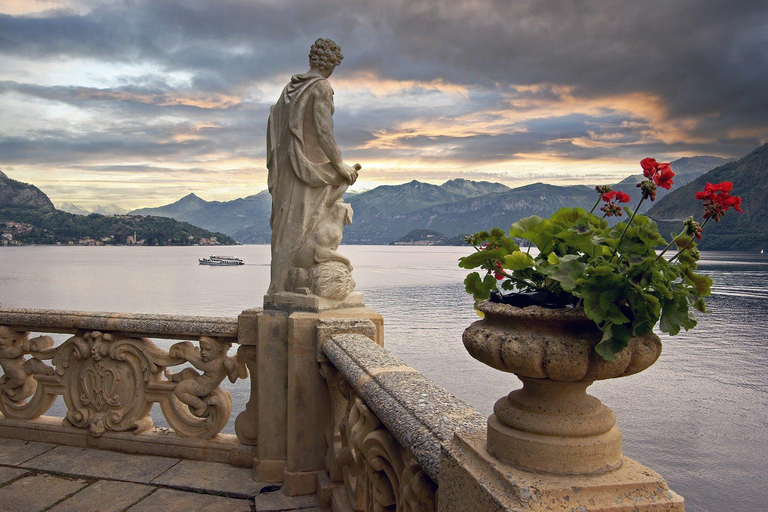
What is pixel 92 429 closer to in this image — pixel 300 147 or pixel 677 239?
pixel 300 147

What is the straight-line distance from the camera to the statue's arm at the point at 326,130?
4.57 m

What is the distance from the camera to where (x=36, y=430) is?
4789 millimetres

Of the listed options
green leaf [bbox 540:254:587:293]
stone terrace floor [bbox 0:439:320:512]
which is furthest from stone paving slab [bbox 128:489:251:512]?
green leaf [bbox 540:254:587:293]

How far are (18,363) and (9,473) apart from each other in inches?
39.1

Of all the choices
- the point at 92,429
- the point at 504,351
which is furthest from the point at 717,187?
the point at 92,429

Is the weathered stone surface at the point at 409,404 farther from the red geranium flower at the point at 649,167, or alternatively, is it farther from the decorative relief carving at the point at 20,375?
the decorative relief carving at the point at 20,375

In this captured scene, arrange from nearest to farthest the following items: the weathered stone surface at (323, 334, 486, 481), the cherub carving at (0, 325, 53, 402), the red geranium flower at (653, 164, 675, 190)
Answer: the red geranium flower at (653, 164, 675, 190), the weathered stone surface at (323, 334, 486, 481), the cherub carving at (0, 325, 53, 402)

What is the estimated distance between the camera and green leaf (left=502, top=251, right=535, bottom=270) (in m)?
1.41

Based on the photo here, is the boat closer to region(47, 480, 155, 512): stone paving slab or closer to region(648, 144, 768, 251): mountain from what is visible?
region(648, 144, 768, 251): mountain

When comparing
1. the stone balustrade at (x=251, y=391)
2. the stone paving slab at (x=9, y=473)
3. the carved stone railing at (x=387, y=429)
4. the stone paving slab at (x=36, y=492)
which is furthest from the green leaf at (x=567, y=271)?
the stone paving slab at (x=9, y=473)

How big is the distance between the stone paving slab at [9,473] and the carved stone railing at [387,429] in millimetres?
2322

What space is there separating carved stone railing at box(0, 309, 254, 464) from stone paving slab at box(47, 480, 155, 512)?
1.91 ft

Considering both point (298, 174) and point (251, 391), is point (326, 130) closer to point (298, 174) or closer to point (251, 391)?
Result: point (298, 174)

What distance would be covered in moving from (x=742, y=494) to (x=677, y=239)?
87.5ft
